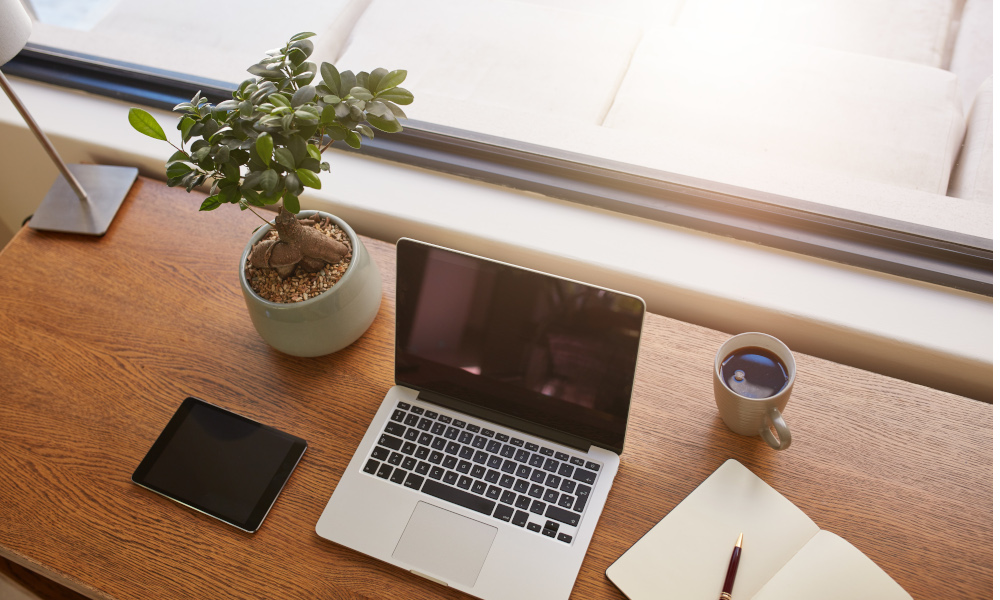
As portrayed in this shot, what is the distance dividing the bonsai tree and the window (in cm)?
38

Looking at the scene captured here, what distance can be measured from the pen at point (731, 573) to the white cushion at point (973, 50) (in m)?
0.85

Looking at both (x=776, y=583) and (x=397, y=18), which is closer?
(x=776, y=583)

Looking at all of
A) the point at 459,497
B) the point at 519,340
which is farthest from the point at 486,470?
the point at 519,340

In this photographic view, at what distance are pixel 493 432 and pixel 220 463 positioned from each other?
344 mm

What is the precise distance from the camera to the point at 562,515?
77cm

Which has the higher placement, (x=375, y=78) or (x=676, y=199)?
(x=375, y=78)

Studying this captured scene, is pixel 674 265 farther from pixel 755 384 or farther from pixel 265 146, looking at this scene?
pixel 265 146

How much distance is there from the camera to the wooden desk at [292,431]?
75cm

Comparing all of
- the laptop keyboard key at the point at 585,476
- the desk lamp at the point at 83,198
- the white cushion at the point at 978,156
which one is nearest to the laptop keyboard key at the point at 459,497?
the laptop keyboard key at the point at 585,476

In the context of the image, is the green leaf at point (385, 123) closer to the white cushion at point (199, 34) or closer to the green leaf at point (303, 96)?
the green leaf at point (303, 96)

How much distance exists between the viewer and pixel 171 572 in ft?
2.49

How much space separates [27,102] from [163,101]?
258 mm

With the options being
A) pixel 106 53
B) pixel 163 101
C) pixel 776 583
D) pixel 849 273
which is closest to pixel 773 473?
pixel 776 583

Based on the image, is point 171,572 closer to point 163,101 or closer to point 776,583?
point 776,583
